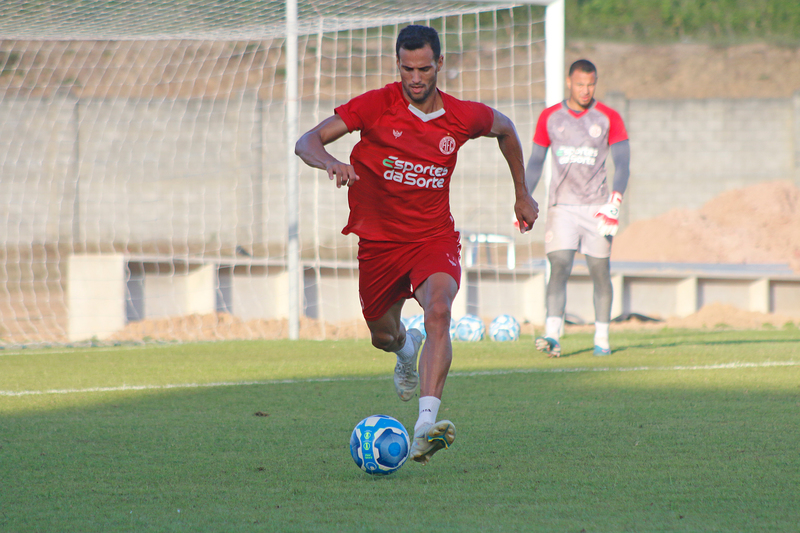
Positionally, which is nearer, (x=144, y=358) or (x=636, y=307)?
(x=144, y=358)

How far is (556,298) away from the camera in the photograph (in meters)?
7.10

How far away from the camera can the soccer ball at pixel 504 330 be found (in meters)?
8.76

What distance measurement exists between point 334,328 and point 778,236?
13451 mm

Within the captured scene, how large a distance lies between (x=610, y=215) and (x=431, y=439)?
3835 millimetres

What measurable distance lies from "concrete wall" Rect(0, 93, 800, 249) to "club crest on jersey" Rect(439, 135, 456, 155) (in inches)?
619

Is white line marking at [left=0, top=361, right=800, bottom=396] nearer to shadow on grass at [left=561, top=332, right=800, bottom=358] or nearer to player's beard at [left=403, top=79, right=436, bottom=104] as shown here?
shadow on grass at [left=561, top=332, right=800, bottom=358]

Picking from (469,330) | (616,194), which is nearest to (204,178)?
(469,330)

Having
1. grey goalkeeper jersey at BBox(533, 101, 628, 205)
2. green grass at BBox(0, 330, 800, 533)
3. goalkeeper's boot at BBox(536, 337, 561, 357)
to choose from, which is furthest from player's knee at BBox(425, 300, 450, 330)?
grey goalkeeper jersey at BBox(533, 101, 628, 205)

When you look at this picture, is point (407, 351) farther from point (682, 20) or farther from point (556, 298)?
point (682, 20)

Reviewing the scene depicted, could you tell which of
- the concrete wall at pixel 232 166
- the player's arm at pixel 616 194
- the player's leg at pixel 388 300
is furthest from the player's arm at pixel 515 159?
the concrete wall at pixel 232 166

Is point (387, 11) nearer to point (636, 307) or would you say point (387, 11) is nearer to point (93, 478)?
point (636, 307)

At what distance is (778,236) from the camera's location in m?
20.6

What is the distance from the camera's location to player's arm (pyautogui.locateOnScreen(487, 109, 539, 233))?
415cm

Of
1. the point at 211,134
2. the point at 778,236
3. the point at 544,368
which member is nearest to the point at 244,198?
the point at 211,134
